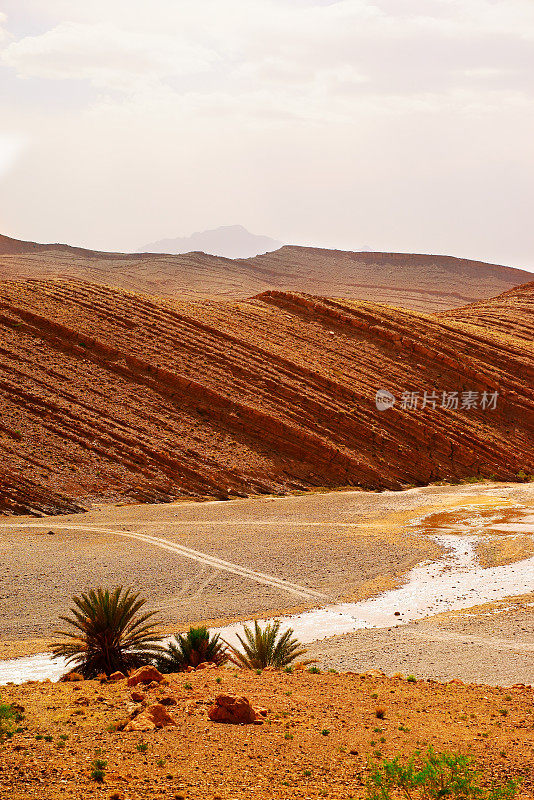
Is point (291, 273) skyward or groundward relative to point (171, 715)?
skyward

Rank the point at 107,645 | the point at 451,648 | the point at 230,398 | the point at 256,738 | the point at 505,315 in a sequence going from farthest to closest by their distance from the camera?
the point at 505,315 < the point at 230,398 < the point at 451,648 < the point at 107,645 < the point at 256,738

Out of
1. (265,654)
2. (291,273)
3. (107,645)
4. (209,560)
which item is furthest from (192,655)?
(291,273)

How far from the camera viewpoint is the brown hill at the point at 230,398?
26.4 metres

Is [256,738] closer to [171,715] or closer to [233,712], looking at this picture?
[233,712]

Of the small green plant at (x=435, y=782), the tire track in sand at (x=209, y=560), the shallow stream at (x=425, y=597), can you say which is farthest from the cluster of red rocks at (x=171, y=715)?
the tire track in sand at (x=209, y=560)

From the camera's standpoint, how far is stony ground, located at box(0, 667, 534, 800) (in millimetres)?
5980

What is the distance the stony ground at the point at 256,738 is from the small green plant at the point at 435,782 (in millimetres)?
172

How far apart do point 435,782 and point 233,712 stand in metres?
2.18

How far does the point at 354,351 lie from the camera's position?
37.4 m

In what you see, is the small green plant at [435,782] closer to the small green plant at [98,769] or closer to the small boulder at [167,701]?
the small green plant at [98,769]

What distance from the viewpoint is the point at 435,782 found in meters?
5.98

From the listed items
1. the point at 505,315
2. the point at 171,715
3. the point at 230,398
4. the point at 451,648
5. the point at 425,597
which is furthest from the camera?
the point at 505,315

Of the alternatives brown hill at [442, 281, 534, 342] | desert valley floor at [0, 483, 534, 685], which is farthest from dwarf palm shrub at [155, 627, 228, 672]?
brown hill at [442, 281, 534, 342]

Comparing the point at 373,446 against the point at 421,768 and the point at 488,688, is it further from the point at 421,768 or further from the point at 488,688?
the point at 421,768
